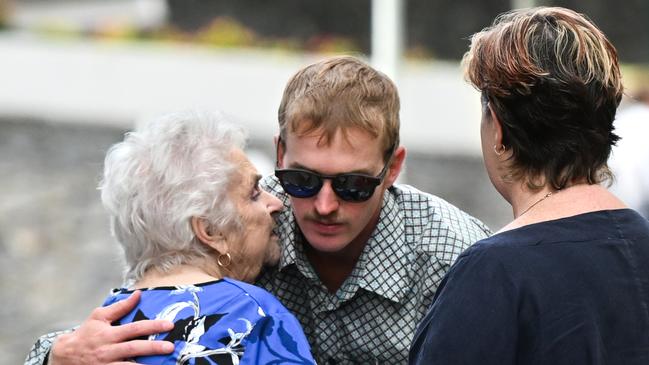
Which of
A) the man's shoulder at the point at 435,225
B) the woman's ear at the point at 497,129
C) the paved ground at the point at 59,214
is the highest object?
the woman's ear at the point at 497,129

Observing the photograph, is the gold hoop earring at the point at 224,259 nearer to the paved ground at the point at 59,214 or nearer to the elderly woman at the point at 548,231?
the elderly woman at the point at 548,231

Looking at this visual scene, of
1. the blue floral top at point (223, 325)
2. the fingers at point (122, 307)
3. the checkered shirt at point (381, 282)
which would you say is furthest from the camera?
the checkered shirt at point (381, 282)

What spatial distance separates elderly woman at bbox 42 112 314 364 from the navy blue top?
1.58 feet

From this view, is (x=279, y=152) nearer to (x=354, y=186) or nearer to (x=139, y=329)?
(x=354, y=186)

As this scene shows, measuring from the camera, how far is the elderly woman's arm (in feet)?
8.39

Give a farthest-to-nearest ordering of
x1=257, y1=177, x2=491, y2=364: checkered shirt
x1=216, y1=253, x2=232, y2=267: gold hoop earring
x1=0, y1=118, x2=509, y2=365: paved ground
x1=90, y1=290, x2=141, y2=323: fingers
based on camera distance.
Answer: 1. x1=0, y1=118, x2=509, y2=365: paved ground
2. x1=257, y1=177, x2=491, y2=364: checkered shirt
3. x1=216, y1=253, x2=232, y2=267: gold hoop earring
4. x1=90, y1=290, x2=141, y2=323: fingers

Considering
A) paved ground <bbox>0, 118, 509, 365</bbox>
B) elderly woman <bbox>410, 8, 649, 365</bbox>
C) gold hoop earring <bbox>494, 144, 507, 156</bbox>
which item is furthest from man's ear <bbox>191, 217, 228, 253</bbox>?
paved ground <bbox>0, 118, 509, 365</bbox>

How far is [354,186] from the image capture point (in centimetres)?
282

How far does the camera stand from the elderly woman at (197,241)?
8.36 ft

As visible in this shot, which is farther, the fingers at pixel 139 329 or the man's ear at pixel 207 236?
the man's ear at pixel 207 236

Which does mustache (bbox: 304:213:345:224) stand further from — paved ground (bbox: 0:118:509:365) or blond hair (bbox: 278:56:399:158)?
paved ground (bbox: 0:118:509:365)

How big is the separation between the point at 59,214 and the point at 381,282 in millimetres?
7185

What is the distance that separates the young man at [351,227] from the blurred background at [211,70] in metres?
Result: 6.71

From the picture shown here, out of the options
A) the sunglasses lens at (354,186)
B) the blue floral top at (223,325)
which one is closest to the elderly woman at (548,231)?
the blue floral top at (223,325)
